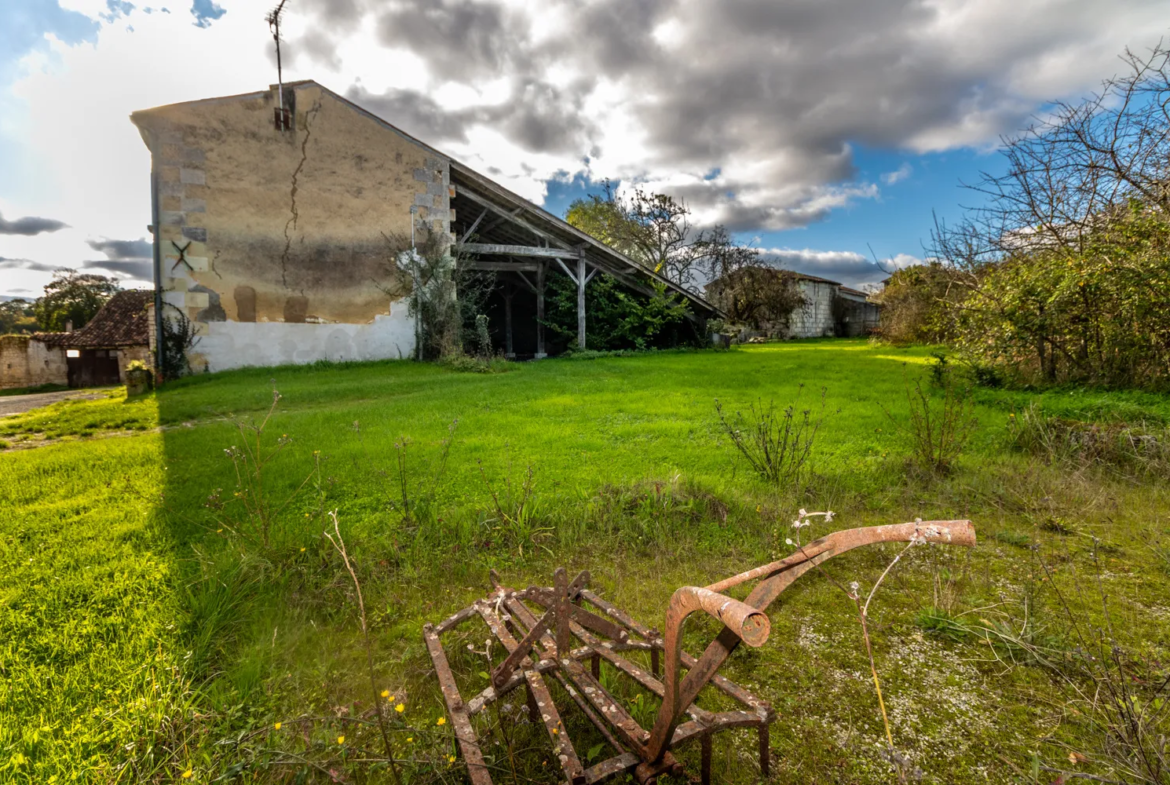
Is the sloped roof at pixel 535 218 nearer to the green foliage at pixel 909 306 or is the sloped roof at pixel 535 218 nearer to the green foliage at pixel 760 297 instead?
the green foliage at pixel 909 306

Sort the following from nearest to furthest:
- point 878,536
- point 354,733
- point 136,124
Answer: point 878,536 → point 354,733 → point 136,124

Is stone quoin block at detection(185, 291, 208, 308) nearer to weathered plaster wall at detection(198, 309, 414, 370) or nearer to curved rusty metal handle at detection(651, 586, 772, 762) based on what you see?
weathered plaster wall at detection(198, 309, 414, 370)

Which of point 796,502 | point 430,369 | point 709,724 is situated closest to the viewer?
point 709,724

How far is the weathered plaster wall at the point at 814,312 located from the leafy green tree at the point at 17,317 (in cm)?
6408

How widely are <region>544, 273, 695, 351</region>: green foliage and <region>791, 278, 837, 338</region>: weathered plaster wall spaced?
1608 cm

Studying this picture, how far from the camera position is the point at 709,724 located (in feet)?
5.48

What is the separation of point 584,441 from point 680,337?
1317 centimetres

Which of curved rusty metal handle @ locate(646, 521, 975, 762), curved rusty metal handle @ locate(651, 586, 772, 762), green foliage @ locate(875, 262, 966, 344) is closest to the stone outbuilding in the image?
curved rusty metal handle @ locate(651, 586, 772, 762)

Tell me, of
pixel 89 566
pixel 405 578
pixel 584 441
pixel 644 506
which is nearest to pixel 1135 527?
pixel 644 506

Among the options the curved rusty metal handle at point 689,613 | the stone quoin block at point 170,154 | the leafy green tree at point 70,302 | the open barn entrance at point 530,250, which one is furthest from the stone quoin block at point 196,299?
the leafy green tree at point 70,302

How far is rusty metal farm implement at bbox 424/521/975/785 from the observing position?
3.71 ft

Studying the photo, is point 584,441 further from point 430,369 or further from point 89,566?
point 430,369

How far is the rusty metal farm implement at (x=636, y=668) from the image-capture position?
1.13m

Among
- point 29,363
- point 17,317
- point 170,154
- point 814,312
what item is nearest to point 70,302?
point 17,317
